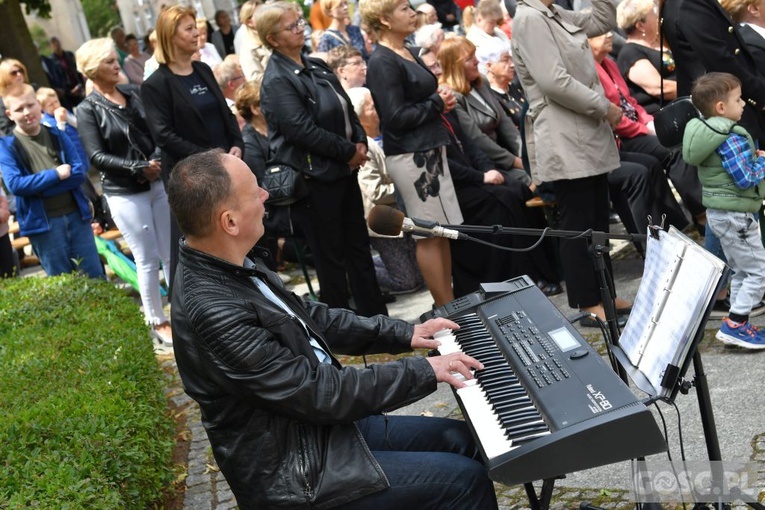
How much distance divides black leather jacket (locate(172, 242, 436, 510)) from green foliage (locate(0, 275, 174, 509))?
30.4 inches

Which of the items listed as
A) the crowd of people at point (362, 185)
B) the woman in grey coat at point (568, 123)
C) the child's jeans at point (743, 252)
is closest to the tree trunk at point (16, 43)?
the crowd of people at point (362, 185)

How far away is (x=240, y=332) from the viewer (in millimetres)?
3023

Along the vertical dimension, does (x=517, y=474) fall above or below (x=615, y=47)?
above

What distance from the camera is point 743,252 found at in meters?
5.62

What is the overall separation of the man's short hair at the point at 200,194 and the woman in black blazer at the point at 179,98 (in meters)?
3.57

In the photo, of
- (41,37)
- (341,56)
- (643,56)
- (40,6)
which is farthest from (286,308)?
(41,37)

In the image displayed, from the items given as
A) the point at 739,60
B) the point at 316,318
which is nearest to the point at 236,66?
the point at 739,60

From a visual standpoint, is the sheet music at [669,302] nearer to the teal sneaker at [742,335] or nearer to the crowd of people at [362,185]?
the crowd of people at [362,185]

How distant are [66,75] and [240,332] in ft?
66.5

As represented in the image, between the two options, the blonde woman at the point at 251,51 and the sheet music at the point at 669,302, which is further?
the blonde woman at the point at 251,51

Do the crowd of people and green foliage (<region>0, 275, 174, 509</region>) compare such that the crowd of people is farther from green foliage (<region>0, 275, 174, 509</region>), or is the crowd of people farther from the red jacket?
green foliage (<region>0, 275, 174, 509</region>)

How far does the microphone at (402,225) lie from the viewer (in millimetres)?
3576

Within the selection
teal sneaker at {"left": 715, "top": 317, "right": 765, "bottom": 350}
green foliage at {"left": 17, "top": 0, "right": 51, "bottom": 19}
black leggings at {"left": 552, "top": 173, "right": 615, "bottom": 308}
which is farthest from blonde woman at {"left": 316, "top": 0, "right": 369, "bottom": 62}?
green foliage at {"left": 17, "top": 0, "right": 51, "bottom": 19}

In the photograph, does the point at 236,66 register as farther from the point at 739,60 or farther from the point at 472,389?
the point at 472,389
